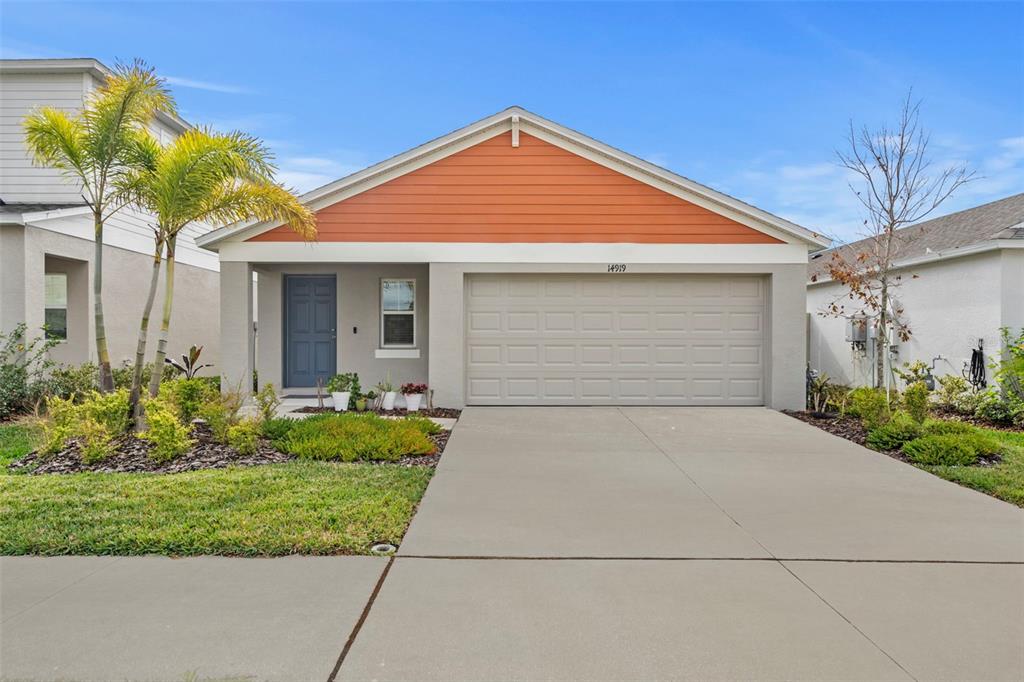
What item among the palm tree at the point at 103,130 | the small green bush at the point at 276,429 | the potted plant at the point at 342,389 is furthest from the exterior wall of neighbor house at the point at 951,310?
the palm tree at the point at 103,130

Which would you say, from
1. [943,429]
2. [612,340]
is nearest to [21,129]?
[612,340]

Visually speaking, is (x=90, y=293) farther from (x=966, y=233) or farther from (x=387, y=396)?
(x=966, y=233)

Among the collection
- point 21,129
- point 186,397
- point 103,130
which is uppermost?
point 21,129

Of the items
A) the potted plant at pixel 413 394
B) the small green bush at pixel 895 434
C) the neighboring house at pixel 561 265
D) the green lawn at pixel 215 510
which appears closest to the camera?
the green lawn at pixel 215 510

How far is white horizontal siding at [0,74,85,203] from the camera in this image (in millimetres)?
13234

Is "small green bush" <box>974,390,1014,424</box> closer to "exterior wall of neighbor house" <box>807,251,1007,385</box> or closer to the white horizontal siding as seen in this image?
"exterior wall of neighbor house" <box>807,251,1007,385</box>

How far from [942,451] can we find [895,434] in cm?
76

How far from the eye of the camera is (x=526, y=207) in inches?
472

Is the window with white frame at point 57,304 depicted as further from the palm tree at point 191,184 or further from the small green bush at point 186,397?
the small green bush at point 186,397

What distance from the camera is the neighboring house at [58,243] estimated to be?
10.9 meters

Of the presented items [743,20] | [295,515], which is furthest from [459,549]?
[743,20]

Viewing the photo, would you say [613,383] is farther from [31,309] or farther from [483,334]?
[31,309]

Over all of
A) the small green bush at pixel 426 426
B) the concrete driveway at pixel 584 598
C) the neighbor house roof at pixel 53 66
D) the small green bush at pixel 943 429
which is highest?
the neighbor house roof at pixel 53 66

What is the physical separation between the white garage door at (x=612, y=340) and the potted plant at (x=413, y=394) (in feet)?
3.18
